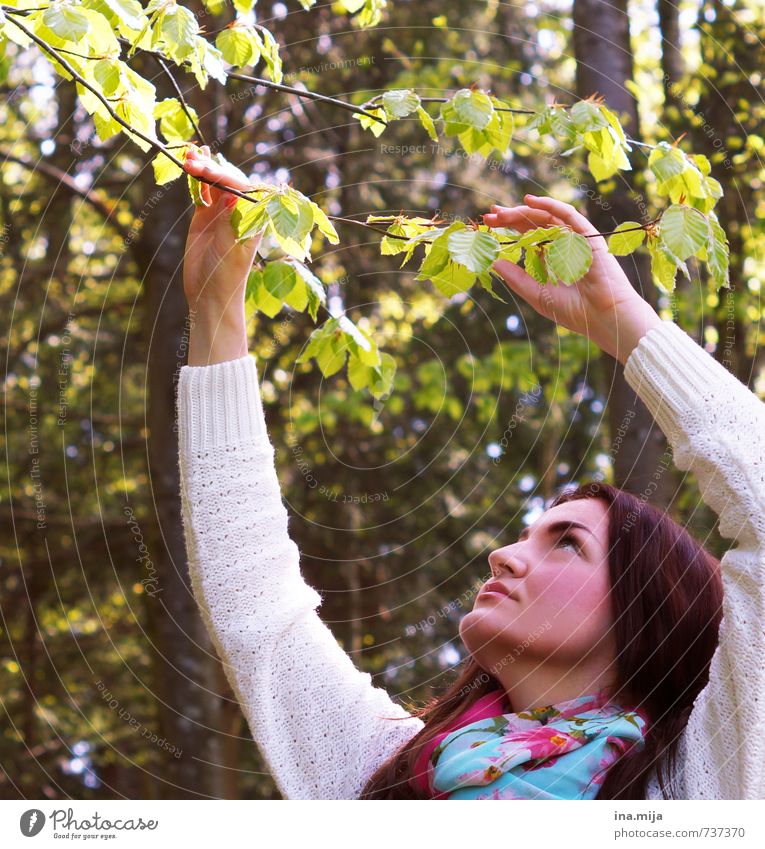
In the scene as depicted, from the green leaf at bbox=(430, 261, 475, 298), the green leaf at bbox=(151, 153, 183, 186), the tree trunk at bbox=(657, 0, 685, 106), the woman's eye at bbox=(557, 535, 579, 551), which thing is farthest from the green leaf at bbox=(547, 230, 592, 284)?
the tree trunk at bbox=(657, 0, 685, 106)

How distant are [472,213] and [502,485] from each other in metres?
1.36

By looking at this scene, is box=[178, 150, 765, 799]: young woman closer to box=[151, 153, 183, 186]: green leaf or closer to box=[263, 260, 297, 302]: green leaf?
box=[151, 153, 183, 186]: green leaf

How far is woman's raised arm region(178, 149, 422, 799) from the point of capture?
5.13 ft

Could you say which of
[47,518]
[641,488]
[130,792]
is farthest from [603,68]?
[130,792]

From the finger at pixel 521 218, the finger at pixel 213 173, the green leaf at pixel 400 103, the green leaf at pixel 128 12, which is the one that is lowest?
the finger at pixel 521 218

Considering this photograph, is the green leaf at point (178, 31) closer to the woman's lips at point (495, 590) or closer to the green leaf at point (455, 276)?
the green leaf at point (455, 276)

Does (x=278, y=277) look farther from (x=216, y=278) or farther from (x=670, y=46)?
(x=670, y=46)

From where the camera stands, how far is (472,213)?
5254 millimetres

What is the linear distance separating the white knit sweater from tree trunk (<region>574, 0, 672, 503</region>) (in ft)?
4.65

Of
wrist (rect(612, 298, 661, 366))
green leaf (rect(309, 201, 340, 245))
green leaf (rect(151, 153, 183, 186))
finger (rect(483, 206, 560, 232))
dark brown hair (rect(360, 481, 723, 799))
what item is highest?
green leaf (rect(151, 153, 183, 186))

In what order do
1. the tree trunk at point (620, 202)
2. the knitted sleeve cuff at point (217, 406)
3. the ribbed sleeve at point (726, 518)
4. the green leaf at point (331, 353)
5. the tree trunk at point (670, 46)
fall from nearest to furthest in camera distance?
1. the ribbed sleeve at point (726, 518)
2. the knitted sleeve cuff at point (217, 406)
3. the green leaf at point (331, 353)
4. the tree trunk at point (620, 202)
5. the tree trunk at point (670, 46)

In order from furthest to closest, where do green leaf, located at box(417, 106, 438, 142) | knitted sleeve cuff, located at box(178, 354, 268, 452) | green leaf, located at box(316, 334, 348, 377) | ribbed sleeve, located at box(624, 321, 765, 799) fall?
1. green leaf, located at box(316, 334, 348, 377)
2. green leaf, located at box(417, 106, 438, 142)
3. knitted sleeve cuff, located at box(178, 354, 268, 452)
4. ribbed sleeve, located at box(624, 321, 765, 799)

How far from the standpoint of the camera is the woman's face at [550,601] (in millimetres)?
1496

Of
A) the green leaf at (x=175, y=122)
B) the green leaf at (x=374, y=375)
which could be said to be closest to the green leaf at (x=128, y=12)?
the green leaf at (x=175, y=122)
